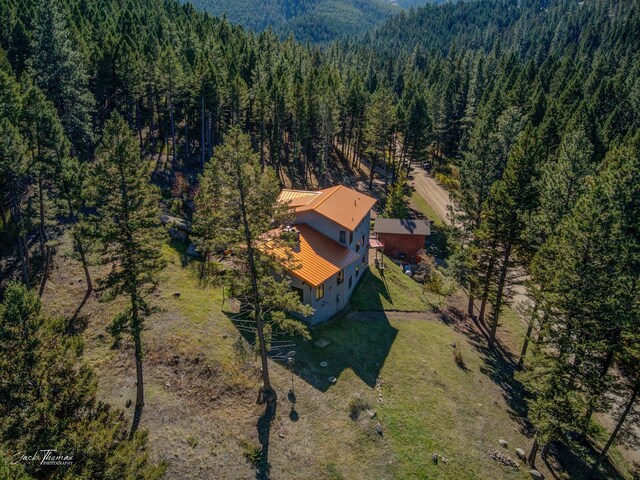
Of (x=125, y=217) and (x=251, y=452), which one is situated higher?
(x=125, y=217)

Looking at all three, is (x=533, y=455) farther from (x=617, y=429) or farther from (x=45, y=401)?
(x=45, y=401)

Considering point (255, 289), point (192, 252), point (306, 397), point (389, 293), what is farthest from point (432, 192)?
point (255, 289)

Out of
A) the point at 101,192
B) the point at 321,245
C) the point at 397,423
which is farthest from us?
the point at 321,245

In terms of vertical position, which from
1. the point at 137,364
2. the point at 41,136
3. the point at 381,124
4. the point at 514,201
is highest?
the point at 41,136

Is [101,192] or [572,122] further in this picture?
[572,122]

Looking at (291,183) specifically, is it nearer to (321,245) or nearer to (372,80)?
(321,245)

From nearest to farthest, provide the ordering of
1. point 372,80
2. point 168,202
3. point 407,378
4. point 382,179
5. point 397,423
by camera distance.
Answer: point 397,423, point 407,378, point 168,202, point 382,179, point 372,80

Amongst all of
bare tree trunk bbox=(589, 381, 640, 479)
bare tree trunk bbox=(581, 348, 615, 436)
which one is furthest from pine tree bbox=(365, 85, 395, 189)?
bare tree trunk bbox=(589, 381, 640, 479)

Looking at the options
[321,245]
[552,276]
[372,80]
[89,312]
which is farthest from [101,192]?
[372,80]
